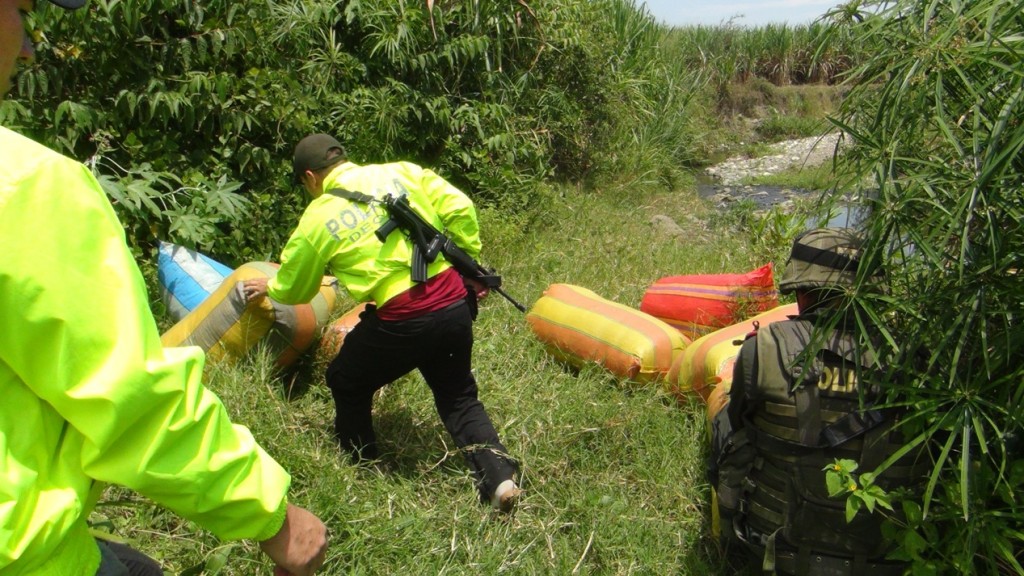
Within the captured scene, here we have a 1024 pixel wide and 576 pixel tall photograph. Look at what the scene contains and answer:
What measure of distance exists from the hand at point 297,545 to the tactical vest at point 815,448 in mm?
1488

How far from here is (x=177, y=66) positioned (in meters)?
4.62

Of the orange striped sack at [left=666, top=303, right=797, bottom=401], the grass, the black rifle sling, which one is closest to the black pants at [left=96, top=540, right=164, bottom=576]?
the grass

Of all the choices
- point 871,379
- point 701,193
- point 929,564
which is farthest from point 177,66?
point 701,193

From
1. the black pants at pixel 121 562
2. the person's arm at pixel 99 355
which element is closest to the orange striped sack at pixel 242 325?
the black pants at pixel 121 562

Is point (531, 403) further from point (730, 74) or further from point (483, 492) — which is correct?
point (730, 74)

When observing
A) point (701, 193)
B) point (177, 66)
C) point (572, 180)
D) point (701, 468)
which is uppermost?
point (177, 66)

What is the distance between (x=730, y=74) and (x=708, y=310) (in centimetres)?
1342

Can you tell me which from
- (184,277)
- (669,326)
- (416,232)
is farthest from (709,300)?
(184,277)

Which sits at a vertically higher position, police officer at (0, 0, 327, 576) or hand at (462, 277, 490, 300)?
police officer at (0, 0, 327, 576)

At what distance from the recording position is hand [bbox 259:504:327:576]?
1.32 metres

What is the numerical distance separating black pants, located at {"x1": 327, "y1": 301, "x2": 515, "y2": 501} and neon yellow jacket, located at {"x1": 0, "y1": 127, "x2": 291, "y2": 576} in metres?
1.95

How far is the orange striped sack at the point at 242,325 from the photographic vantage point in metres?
3.64

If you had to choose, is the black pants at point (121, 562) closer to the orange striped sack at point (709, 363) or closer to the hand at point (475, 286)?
the hand at point (475, 286)

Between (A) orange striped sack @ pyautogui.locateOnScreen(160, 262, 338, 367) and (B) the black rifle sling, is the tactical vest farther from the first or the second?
(A) orange striped sack @ pyautogui.locateOnScreen(160, 262, 338, 367)
